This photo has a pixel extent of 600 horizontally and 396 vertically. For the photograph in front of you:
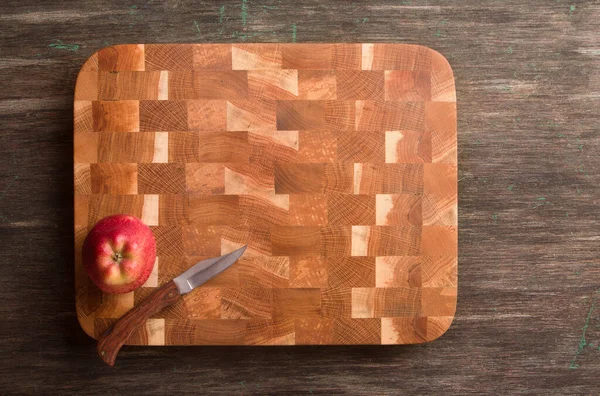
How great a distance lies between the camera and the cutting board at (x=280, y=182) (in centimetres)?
107

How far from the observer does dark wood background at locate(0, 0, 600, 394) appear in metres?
1.13

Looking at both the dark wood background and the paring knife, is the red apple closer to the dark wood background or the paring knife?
the paring knife

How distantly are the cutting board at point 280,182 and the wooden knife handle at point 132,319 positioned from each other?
33 millimetres

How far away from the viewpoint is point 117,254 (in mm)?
979

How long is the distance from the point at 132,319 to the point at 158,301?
0.07 metres

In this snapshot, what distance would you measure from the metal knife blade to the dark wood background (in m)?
0.20

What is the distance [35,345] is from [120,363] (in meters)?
0.22

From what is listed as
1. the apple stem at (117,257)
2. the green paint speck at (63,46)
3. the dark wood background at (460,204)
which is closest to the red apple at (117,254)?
the apple stem at (117,257)

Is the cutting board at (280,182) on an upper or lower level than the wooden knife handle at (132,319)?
upper

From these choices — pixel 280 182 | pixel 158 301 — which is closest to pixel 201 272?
pixel 158 301

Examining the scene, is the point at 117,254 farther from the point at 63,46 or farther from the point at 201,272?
the point at 63,46

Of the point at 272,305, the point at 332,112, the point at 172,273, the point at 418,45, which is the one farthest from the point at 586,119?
the point at 172,273

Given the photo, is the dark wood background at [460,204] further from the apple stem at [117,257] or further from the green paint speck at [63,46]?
the apple stem at [117,257]

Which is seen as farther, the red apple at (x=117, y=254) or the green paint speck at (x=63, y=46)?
the green paint speck at (x=63, y=46)
